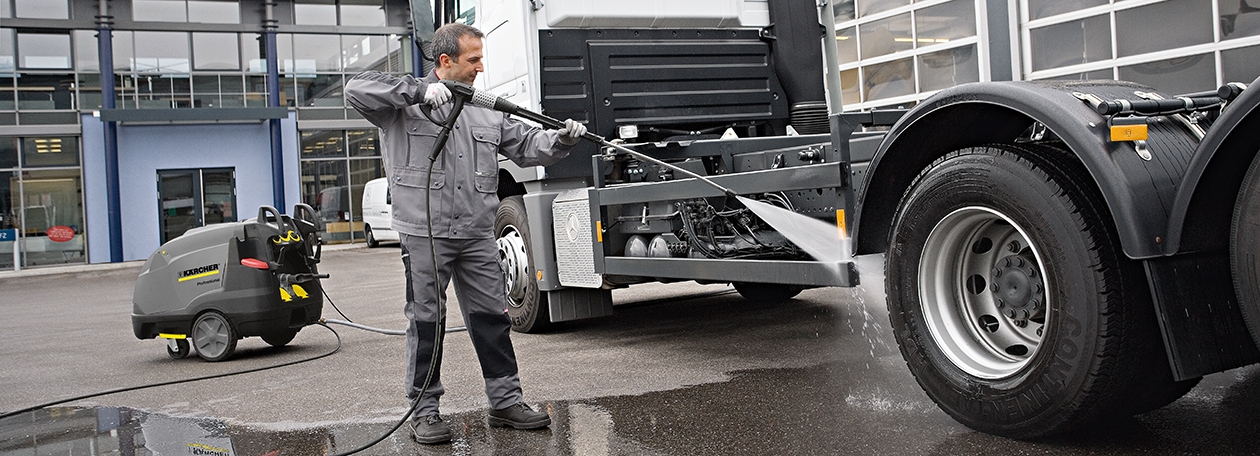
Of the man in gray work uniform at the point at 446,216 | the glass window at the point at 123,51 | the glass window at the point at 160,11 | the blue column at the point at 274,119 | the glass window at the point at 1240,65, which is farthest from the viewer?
the blue column at the point at 274,119

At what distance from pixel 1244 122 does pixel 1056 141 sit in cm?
71

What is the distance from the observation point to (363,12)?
93.5ft

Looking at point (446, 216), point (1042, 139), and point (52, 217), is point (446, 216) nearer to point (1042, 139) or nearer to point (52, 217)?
point (1042, 139)

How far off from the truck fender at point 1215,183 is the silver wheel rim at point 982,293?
508 mm

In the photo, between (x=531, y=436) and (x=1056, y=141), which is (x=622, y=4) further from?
(x=1056, y=141)

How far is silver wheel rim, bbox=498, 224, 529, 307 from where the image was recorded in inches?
287

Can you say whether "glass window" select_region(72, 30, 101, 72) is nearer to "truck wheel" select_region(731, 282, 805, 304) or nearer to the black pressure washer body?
the black pressure washer body

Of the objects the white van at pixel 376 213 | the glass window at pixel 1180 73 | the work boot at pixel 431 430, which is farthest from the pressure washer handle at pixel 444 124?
the white van at pixel 376 213

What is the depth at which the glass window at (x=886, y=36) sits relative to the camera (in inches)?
428

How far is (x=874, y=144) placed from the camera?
420cm

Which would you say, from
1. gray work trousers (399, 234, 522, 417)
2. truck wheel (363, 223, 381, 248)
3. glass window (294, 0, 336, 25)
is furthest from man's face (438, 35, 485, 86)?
glass window (294, 0, 336, 25)

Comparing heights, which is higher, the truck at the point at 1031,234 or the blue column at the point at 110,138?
the blue column at the point at 110,138

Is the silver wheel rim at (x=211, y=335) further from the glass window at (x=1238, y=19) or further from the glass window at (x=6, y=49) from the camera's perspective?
the glass window at (x=6, y=49)

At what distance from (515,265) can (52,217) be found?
21.9 meters
